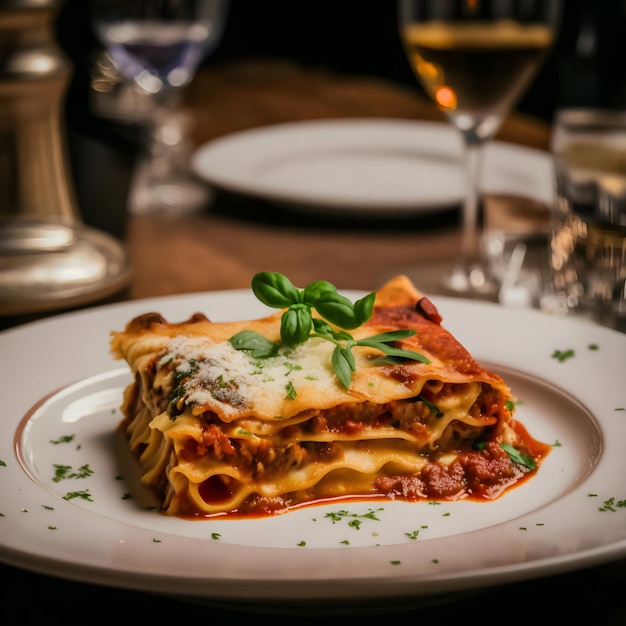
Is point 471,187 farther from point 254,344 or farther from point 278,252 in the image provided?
point 254,344

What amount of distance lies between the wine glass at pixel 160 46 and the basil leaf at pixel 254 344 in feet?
4.55

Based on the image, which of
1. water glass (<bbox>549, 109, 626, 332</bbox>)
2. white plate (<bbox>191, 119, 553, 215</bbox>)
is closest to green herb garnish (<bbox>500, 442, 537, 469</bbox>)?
water glass (<bbox>549, 109, 626, 332</bbox>)

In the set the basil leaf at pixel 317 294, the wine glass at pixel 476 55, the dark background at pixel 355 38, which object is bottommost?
the dark background at pixel 355 38

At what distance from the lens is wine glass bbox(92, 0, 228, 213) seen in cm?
276

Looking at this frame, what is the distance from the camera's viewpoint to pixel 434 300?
6.20ft

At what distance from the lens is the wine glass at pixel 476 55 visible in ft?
6.95

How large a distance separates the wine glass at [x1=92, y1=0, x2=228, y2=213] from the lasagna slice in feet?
4.33

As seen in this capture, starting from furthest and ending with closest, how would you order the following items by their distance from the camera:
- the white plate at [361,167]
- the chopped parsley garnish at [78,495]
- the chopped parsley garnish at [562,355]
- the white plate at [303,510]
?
the white plate at [361,167] < the chopped parsley garnish at [562,355] < the chopped parsley garnish at [78,495] < the white plate at [303,510]

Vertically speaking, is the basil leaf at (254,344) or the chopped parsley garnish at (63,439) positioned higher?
the basil leaf at (254,344)

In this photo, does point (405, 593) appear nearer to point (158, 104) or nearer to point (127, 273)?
point (127, 273)

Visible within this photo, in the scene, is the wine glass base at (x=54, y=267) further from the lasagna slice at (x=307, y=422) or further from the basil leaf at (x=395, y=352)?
the basil leaf at (x=395, y=352)

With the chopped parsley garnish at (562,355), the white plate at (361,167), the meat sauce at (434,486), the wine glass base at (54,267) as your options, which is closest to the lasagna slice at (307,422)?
the meat sauce at (434,486)

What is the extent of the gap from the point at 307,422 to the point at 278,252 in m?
1.13

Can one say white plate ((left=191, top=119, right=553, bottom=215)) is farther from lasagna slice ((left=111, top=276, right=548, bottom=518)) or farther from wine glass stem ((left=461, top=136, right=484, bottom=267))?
lasagna slice ((left=111, top=276, right=548, bottom=518))
